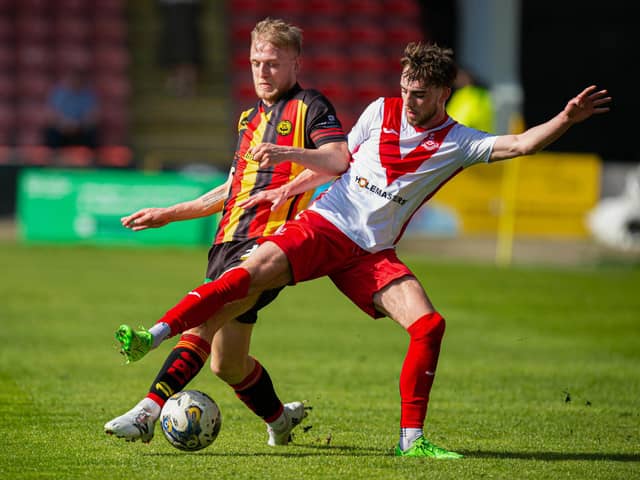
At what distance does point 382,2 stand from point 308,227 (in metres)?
19.7

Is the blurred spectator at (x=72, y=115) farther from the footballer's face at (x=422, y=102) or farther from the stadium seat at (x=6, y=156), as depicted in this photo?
the footballer's face at (x=422, y=102)

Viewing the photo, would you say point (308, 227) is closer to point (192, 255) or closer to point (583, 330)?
point (583, 330)

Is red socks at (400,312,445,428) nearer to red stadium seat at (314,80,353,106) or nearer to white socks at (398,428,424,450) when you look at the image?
white socks at (398,428,424,450)

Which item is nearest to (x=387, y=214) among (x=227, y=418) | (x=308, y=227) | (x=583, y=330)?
(x=308, y=227)

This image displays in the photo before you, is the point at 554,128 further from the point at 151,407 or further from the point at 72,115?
the point at 72,115

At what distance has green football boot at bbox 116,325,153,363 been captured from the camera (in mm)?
4867

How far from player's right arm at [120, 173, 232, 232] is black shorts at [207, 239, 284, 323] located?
0.26 m

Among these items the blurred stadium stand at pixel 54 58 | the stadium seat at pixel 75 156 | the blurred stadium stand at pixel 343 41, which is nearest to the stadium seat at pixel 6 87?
the blurred stadium stand at pixel 54 58

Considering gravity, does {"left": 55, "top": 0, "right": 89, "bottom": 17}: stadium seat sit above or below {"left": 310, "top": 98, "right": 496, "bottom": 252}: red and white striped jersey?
above

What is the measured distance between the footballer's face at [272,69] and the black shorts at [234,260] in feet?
2.46

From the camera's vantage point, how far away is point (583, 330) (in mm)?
11023

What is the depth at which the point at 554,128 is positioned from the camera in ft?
17.6

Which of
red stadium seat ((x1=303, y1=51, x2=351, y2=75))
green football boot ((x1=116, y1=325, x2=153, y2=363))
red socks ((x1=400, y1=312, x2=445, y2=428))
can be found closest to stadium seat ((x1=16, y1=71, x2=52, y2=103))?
red stadium seat ((x1=303, y1=51, x2=351, y2=75))

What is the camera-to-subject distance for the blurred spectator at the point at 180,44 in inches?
886
